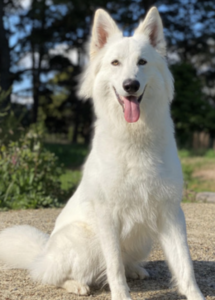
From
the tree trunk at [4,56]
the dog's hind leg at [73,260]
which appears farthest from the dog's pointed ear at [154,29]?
the tree trunk at [4,56]

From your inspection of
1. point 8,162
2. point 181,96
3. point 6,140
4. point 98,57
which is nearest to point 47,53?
point 181,96

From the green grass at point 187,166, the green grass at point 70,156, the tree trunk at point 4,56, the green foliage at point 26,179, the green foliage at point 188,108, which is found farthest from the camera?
the green foliage at point 188,108

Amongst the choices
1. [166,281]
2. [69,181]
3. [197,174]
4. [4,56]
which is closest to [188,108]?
[197,174]

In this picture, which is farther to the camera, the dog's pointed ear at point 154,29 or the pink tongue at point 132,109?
the dog's pointed ear at point 154,29

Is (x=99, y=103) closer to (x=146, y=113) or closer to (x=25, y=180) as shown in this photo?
(x=146, y=113)

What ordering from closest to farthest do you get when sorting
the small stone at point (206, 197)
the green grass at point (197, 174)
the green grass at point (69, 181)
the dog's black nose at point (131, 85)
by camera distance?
the dog's black nose at point (131, 85) < the small stone at point (206, 197) < the green grass at point (69, 181) < the green grass at point (197, 174)

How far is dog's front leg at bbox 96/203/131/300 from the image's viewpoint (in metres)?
2.98

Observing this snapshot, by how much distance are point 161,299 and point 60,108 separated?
26.6 m

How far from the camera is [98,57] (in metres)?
3.20

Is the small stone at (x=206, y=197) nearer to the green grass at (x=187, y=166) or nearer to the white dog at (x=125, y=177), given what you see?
the green grass at (x=187, y=166)

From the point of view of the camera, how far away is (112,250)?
3004 millimetres

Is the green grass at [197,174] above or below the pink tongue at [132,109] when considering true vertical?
below

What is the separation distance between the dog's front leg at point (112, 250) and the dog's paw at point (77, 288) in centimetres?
28

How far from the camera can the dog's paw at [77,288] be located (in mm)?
3203
